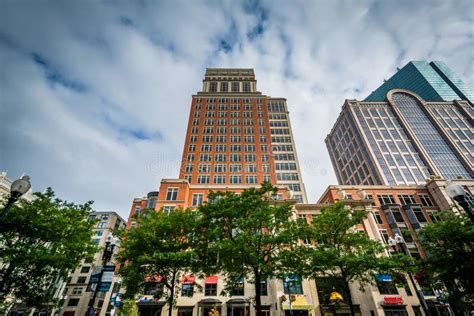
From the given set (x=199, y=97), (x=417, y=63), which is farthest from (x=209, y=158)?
(x=417, y=63)

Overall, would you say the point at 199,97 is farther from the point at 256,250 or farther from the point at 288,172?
the point at 256,250

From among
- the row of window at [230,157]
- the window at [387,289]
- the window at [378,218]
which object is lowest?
the window at [387,289]

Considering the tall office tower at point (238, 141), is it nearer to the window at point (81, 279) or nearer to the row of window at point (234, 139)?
the row of window at point (234, 139)

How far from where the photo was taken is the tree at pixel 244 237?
16.5m

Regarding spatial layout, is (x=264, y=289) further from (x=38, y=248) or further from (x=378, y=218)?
(x=38, y=248)

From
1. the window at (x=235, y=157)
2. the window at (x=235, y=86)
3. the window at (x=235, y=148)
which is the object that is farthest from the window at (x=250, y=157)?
the window at (x=235, y=86)

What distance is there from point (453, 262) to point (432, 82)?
450ft

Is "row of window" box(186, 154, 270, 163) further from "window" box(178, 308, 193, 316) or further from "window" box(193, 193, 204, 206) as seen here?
"window" box(178, 308, 193, 316)

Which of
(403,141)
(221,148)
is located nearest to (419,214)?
(221,148)

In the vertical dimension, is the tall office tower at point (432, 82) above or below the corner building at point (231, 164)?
above

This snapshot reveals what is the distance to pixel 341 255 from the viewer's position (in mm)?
20156

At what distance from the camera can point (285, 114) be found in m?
73.1

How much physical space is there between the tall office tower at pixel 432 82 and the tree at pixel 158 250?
112 m

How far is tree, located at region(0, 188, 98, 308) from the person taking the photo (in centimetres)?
1560
